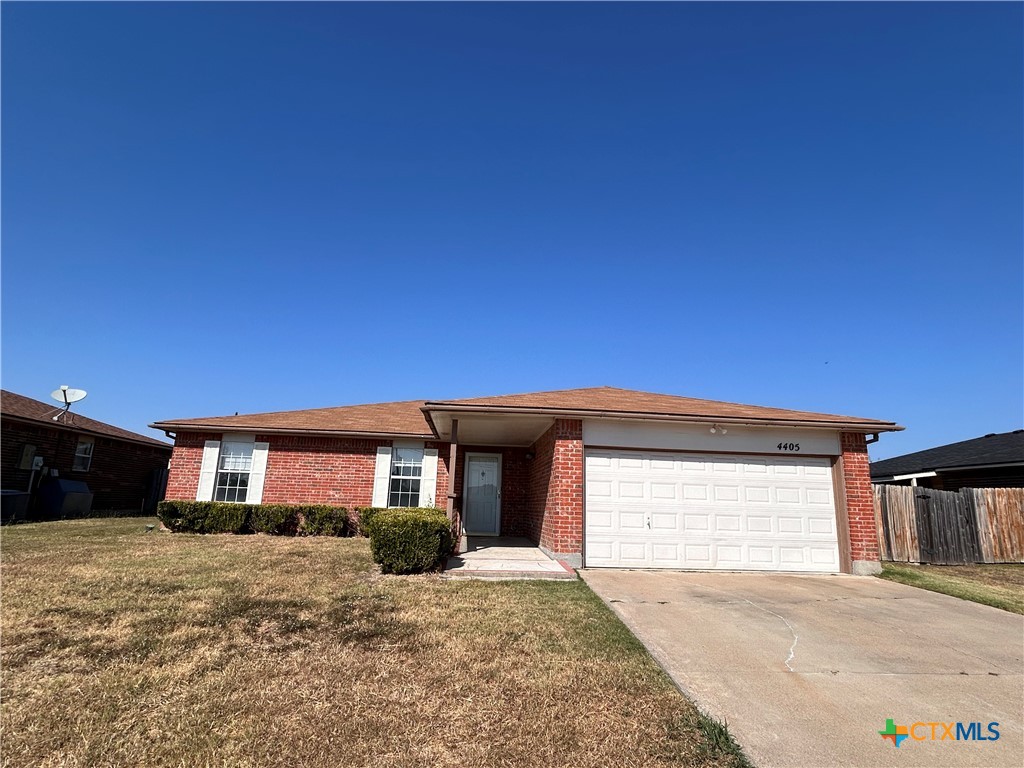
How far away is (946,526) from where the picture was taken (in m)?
11.6

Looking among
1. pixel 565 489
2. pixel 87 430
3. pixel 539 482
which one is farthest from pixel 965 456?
pixel 87 430

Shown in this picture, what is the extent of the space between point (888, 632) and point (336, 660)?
5.85 meters

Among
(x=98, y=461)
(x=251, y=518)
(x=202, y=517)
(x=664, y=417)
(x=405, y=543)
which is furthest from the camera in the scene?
(x=98, y=461)

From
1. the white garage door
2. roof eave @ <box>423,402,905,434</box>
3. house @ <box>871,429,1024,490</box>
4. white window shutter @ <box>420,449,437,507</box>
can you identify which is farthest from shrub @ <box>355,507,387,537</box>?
house @ <box>871,429,1024,490</box>

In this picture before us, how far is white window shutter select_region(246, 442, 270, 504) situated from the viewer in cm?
1393

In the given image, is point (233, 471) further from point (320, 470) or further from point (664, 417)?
point (664, 417)

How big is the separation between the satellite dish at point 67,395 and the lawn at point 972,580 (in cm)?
2262

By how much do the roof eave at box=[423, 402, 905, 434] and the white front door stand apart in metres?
5.40

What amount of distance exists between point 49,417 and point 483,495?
1503cm

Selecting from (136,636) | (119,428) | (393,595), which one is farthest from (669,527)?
(119,428)

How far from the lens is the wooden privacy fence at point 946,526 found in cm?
1154

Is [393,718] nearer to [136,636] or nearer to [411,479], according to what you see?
[136,636]

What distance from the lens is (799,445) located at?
32.7 ft

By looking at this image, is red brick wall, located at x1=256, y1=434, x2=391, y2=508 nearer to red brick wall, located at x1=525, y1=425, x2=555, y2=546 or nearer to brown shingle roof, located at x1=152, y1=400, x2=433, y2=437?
brown shingle roof, located at x1=152, y1=400, x2=433, y2=437
